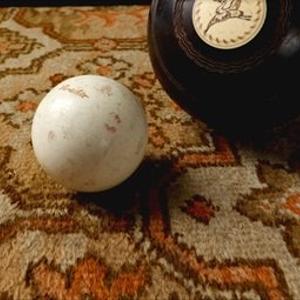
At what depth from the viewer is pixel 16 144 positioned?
826 millimetres

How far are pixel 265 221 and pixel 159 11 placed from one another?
0.41m

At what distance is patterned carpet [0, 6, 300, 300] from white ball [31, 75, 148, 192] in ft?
0.27

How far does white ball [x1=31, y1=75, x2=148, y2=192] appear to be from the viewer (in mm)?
583

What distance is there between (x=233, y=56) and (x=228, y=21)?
61mm

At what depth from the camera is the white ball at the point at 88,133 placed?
0.58m

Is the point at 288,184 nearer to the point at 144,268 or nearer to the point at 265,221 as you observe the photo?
the point at 265,221

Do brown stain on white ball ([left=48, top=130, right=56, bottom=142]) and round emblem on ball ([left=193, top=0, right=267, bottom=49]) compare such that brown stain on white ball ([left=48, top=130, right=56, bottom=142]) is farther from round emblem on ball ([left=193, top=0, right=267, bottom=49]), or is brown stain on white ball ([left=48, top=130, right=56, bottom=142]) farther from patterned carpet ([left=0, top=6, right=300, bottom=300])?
round emblem on ball ([left=193, top=0, right=267, bottom=49])

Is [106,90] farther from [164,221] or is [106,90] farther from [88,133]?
[164,221]

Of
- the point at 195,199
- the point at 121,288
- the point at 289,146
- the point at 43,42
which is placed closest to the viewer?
the point at 121,288

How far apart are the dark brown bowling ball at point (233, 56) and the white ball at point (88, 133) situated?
0.12 metres

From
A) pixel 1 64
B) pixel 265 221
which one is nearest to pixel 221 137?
pixel 265 221

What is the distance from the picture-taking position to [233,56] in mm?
639

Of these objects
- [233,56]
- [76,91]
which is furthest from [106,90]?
[233,56]

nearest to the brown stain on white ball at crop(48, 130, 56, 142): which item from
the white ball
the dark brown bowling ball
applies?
the white ball
